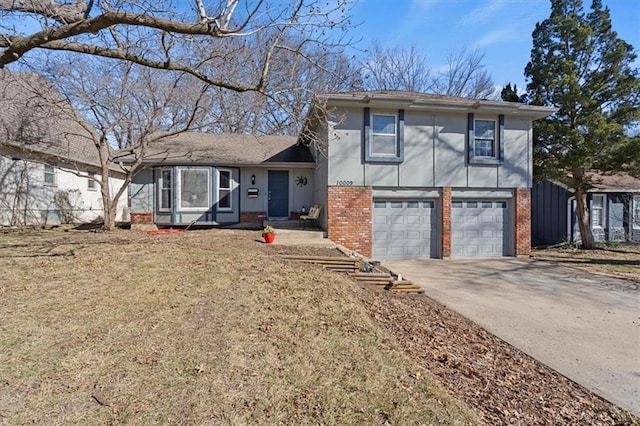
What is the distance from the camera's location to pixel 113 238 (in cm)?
1046

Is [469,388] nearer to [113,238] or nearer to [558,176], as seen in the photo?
[113,238]

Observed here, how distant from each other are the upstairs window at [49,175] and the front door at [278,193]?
868cm

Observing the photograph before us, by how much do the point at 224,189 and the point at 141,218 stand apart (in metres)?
3.35

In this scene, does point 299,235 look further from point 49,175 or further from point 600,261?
point 49,175

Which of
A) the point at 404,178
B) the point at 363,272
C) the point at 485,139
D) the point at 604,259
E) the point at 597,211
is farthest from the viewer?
the point at 597,211

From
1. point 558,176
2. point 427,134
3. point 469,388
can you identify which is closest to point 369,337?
point 469,388

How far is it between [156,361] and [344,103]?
31.3 feet

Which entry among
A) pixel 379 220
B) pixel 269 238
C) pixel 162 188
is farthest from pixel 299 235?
pixel 162 188

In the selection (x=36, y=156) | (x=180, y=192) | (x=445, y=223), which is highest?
(x=36, y=156)

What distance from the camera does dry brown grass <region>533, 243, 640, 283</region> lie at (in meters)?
10.6

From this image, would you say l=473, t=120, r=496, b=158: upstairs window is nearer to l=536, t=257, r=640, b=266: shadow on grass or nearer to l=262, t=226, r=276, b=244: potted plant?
l=536, t=257, r=640, b=266: shadow on grass

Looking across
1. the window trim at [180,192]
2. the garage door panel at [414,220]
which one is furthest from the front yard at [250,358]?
the window trim at [180,192]

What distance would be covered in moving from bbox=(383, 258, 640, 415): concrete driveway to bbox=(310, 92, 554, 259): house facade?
5.01ft

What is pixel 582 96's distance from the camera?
46.3 feet
